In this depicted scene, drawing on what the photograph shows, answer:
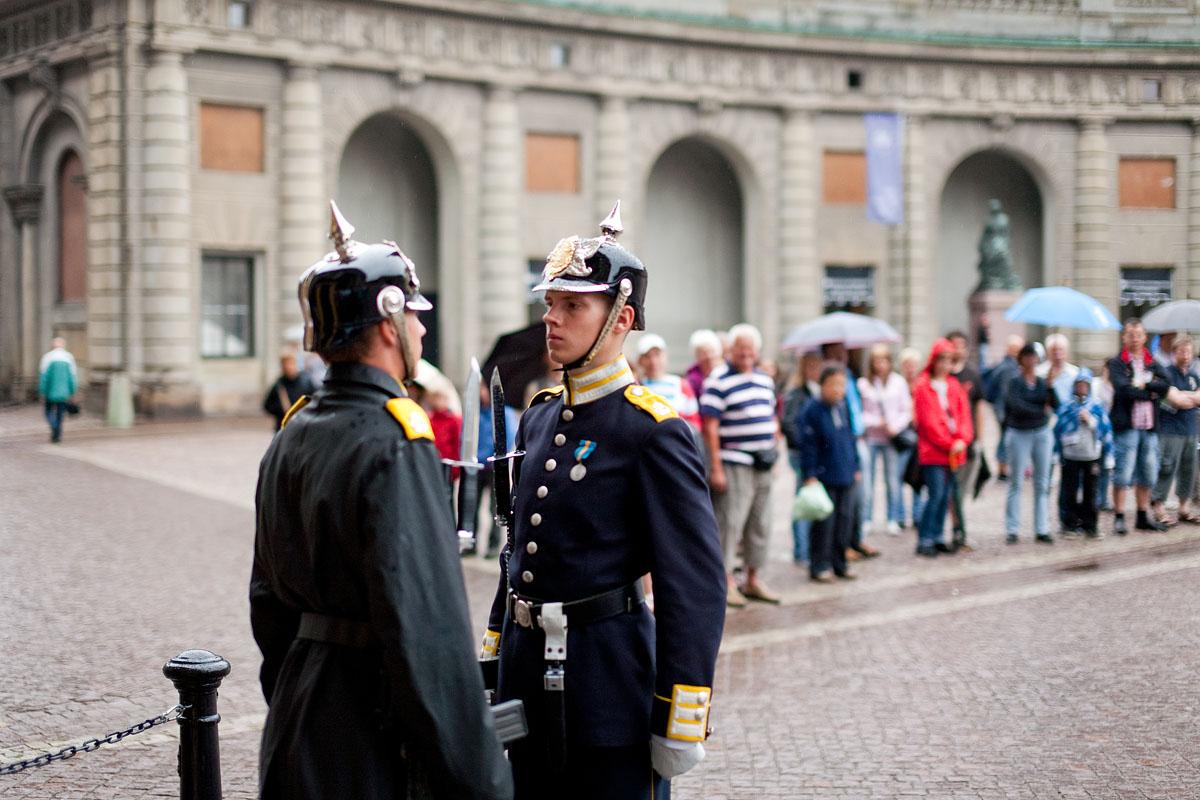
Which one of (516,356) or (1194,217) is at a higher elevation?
(1194,217)

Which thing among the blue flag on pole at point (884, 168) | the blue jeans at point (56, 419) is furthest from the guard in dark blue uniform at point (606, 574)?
the blue flag on pole at point (884, 168)

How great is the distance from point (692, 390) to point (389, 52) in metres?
18.0

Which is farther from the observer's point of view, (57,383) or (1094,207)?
(1094,207)

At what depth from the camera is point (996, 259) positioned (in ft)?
105

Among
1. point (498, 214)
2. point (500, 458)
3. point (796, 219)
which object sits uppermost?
point (796, 219)

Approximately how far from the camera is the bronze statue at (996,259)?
31516 mm

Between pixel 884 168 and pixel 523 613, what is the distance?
2977cm

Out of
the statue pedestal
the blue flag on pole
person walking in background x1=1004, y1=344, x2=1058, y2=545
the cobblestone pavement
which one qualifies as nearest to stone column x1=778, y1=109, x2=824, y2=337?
the blue flag on pole

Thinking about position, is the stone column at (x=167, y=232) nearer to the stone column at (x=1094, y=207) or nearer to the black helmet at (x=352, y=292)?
the stone column at (x=1094, y=207)

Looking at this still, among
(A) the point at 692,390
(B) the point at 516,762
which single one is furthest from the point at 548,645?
(A) the point at 692,390

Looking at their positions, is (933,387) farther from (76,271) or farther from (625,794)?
(76,271)

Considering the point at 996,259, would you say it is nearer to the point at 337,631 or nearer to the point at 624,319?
the point at 624,319

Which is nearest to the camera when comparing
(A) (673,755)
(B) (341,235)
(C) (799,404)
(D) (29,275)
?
(B) (341,235)

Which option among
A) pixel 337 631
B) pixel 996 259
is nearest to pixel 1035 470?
pixel 337 631
